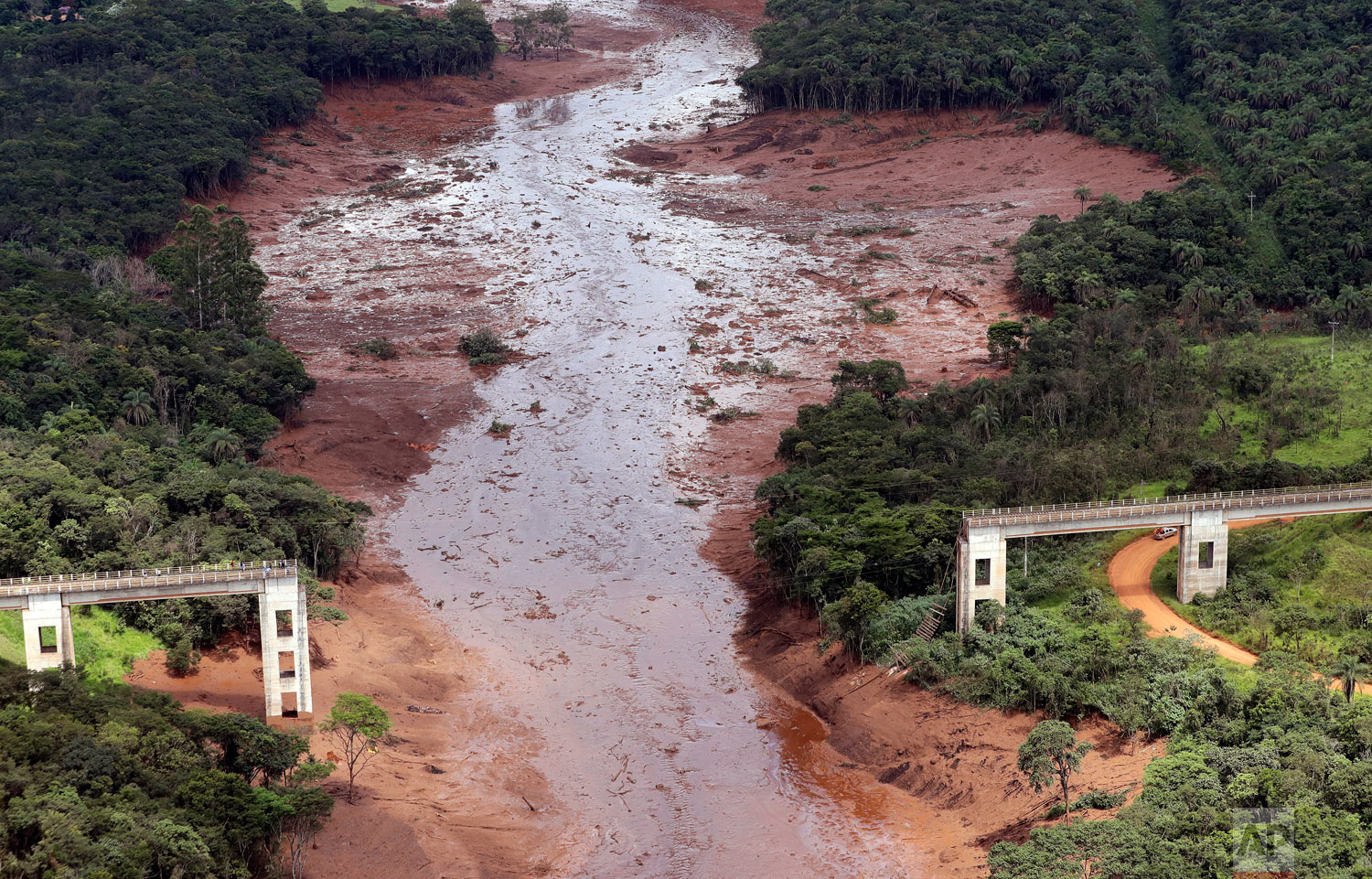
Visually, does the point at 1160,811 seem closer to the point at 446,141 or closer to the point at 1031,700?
the point at 1031,700

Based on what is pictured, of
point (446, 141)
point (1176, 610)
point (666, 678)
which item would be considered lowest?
point (666, 678)

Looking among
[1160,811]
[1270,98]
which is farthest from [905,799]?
[1270,98]

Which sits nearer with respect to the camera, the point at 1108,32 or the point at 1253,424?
the point at 1253,424

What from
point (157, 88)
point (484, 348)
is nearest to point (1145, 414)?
point (484, 348)

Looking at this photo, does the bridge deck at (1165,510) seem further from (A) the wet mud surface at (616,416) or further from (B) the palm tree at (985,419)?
(B) the palm tree at (985,419)

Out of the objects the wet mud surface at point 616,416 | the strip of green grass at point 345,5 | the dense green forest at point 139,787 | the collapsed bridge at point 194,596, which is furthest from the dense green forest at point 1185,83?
the dense green forest at point 139,787

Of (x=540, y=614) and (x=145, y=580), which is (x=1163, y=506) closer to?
(x=540, y=614)

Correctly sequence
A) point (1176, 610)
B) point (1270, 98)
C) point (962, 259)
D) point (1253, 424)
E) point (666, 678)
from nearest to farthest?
point (1176, 610) < point (666, 678) < point (1253, 424) < point (962, 259) < point (1270, 98)

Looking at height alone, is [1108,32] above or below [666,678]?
above
